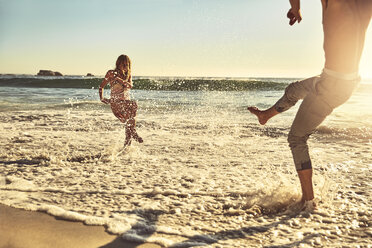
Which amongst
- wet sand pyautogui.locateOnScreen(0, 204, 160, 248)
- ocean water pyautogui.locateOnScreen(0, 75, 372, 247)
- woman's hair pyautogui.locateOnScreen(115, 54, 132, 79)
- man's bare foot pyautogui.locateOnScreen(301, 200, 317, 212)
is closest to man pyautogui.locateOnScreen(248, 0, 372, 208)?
man's bare foot pyautogui.locateOnScreen(301, 200, 317, 212)

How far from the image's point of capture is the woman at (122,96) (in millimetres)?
6125

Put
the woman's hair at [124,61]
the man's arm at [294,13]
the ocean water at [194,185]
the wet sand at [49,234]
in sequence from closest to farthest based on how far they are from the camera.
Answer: the wet sand at [49,234]
the ocean water at [194,185]
the man's arm at [294,13]
the woman's hair at [124,61]

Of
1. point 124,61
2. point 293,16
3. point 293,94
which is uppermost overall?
point 293,16

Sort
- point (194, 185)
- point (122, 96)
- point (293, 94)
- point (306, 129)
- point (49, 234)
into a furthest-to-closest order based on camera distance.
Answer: point (122, 96)
point (194, 185)
point (293, 94)
point (306, 129)
point (49, 234)

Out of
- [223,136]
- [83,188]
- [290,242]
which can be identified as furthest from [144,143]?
[290,242]

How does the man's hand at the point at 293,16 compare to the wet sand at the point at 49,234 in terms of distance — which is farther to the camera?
the man's hand at the point at 293,16

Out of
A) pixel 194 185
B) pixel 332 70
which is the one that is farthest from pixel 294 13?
pixel 194 185

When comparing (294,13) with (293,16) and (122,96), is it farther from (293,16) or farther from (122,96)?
(122,96)

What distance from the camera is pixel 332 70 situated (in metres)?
2.55

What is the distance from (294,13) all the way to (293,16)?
0.04m

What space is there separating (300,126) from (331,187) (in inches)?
49.3

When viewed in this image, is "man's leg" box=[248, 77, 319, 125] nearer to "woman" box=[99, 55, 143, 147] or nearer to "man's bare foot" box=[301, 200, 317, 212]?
"man's bare foot" box=[301, 200, 317, 212]

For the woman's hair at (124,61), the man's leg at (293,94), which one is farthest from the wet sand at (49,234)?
the woman's hair at (124,61)

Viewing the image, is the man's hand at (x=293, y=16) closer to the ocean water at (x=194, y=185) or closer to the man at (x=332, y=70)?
the man at (x=332, y=70)
